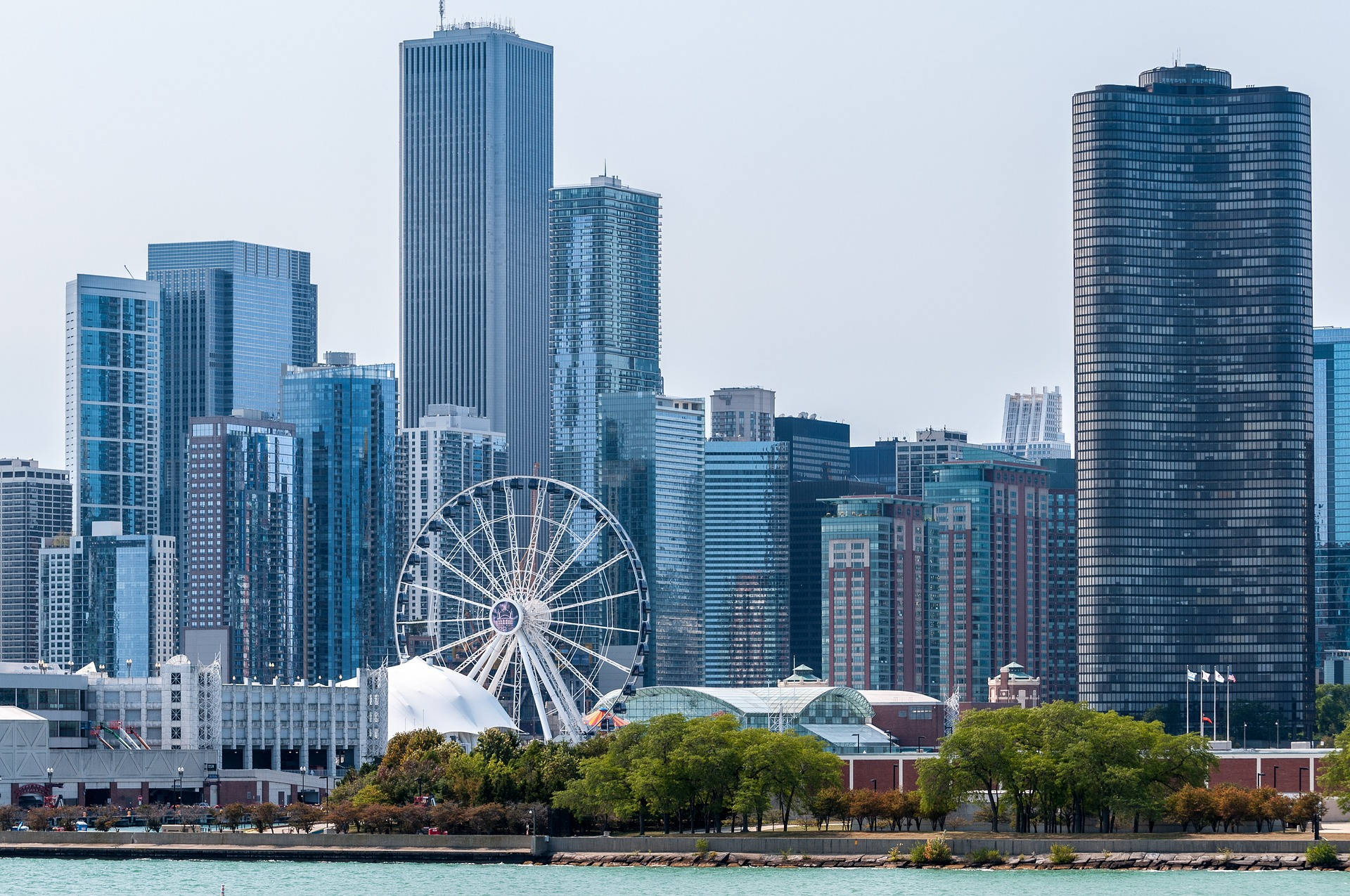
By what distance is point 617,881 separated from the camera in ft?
461

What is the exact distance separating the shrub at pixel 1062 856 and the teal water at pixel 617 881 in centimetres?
95

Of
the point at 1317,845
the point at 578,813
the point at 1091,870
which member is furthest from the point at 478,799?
the point at 1317,845

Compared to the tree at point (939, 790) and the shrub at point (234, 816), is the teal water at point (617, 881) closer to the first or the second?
the tree at point (939, 790)

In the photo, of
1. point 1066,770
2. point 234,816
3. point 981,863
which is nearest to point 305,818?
point 234,816

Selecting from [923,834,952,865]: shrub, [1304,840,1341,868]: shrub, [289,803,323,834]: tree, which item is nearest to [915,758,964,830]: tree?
[923,834,952,865]: shrub

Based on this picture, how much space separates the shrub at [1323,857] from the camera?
447 ft

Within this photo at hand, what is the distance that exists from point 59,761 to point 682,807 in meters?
59.7

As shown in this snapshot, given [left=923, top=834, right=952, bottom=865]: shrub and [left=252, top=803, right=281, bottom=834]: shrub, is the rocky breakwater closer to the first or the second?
[left=923, top=834, right=952, bottom=865]: shrub

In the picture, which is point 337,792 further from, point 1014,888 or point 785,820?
point 1014,888

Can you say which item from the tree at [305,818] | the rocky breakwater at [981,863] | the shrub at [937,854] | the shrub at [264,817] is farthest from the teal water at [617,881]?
the shrub at [264,817]

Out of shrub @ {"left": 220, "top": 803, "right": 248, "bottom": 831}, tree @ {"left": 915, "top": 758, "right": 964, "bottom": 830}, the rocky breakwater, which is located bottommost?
shrub @ {"left": 220, "top": 803, "right": 248, "bottom": 831}

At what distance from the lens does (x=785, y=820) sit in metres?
159

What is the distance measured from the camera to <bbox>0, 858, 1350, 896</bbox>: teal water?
13062cm

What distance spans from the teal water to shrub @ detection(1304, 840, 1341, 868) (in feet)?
Answer: 3.41
